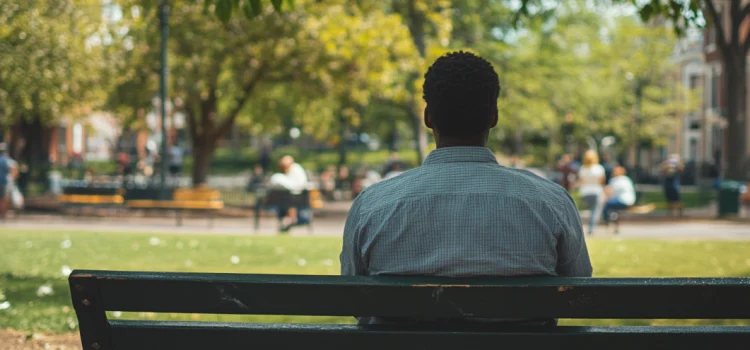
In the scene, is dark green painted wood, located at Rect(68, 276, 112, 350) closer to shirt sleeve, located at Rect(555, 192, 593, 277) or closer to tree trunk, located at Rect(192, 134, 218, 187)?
shirt sleeve, located at Rect(555, 192, 593, 277)

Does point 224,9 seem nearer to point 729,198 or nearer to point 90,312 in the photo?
point 90,312

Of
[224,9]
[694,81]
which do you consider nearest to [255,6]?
[224,9]

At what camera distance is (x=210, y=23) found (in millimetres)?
25625

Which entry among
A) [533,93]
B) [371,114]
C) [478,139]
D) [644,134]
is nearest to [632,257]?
[478,139]

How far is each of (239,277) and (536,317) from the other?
781 millimetres

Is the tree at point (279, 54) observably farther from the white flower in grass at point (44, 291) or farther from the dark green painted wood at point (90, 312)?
the dark green painted wood at point (90, 312)

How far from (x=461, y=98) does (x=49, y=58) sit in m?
24.3

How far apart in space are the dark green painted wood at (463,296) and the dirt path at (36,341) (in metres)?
3.65

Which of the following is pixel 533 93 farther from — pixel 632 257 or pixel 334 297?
pixel 334 297

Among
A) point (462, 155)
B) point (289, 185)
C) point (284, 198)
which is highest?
point (462, 155)

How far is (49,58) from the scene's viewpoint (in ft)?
83.1

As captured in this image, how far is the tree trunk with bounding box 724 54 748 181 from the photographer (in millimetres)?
23875

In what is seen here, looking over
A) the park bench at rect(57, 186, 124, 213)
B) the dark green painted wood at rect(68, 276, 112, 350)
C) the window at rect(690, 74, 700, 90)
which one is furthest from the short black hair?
the window at rect(690, 74, 700, 90)

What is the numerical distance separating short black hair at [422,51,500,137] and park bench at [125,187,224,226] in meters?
19.7
